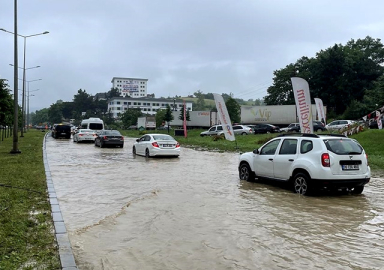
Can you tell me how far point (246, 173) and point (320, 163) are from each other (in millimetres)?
3423

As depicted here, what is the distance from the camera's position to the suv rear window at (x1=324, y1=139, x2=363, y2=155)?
383 inches

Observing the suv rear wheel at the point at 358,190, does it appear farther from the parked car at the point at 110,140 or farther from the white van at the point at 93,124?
the white van at the point at 93,124

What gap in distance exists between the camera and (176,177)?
44.6 feet

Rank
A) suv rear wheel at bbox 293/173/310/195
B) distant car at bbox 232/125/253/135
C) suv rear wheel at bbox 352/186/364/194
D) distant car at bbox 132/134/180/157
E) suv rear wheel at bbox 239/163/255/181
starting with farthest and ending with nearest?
1. distant car at bbox 232/125/253/135
2. distant car at bbox 132/134/180/157
3. suv rear wheel at bbox 239/163/255/181
4. suv rear wheel at bbox 352/186/364/194
5. suv rear wheel at bbox 293/173/310/195

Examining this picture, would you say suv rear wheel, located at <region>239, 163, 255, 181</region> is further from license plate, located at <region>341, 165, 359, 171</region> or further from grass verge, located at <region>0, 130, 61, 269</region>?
grass verge, located at <region>0, 130, 61, 269</region>

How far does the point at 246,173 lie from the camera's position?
12617mm

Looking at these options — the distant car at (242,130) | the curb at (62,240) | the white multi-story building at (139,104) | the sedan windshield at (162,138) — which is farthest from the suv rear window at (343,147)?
the white multi-story building at (139,104)

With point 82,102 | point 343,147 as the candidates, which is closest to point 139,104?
point 82,102

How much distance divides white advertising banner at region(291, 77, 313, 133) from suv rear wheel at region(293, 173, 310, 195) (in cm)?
878

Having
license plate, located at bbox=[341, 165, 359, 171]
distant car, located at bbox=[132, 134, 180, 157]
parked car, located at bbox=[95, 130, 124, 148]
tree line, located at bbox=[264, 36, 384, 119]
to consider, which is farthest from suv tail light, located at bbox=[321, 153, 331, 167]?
tree line, located at bbox=[264, 36, 384, 119]

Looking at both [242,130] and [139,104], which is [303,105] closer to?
[242,130]

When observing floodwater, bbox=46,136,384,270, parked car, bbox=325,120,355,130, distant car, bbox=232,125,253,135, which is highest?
parked car, bbox=325,120,355,130

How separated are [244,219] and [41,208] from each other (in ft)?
13.7

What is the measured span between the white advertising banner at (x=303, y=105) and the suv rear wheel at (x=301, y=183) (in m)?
8.78
